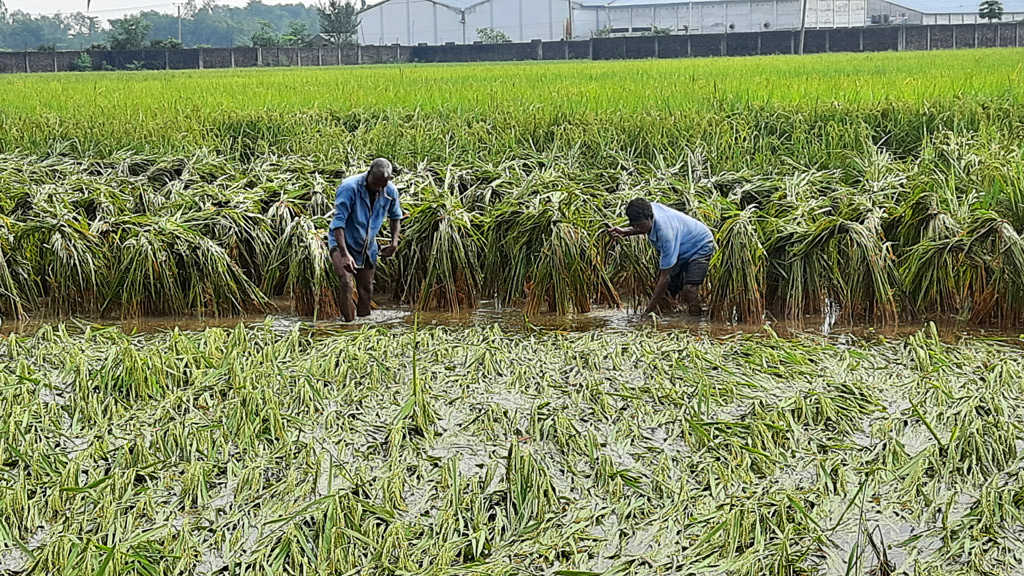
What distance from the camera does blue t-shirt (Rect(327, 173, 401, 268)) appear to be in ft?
21.2

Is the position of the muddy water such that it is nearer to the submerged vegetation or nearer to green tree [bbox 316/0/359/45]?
the submerged vegetation

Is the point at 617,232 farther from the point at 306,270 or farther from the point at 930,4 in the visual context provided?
the point at 930,4

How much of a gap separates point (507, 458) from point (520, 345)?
1803 millimetres

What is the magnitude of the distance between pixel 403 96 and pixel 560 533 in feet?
32.2

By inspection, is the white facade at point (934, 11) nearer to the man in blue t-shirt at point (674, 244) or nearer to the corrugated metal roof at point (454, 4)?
the corrugated metal roof at point (454, 4)

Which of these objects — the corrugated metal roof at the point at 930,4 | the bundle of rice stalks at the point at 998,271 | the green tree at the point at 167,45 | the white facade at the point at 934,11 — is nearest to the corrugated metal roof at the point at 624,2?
the corrugated metal roof at the point at 930,4

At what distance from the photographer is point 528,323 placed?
21.1 feet

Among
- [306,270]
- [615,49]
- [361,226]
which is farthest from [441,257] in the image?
[615,49]

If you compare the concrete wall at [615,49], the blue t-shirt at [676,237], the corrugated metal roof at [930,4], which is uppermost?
the corrugated metal roof at [930,4]

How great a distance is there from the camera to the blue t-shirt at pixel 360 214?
6.48m

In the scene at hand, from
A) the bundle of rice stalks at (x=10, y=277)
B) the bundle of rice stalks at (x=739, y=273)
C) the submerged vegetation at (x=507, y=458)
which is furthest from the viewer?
the bundle of rice stalks at (x=10, y=277)

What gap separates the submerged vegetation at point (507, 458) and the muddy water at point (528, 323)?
787mm

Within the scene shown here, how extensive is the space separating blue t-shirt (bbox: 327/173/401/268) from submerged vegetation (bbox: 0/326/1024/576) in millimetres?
1118

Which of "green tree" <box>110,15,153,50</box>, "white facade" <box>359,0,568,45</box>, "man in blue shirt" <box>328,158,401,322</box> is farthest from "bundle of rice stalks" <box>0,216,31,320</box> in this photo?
"white facade" <box>359,0,568,45</box>
